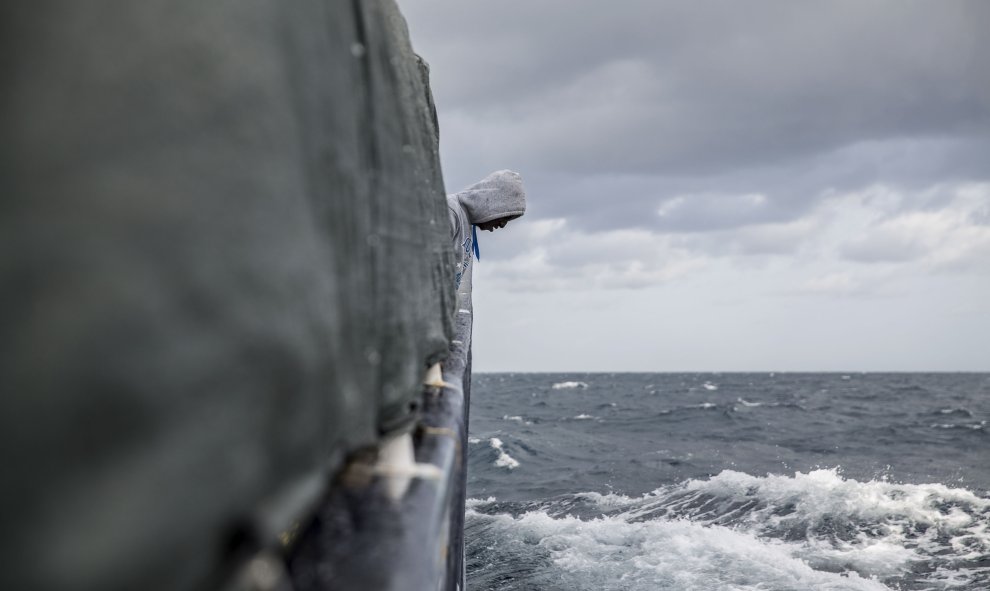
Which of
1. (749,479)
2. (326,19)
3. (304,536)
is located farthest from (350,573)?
(749,479)

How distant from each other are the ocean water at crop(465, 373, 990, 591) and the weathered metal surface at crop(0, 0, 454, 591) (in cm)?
730

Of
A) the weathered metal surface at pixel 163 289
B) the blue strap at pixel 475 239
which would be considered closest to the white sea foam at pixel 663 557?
the blue strap at pixel 475 239

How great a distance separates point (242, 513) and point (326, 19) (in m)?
0.64

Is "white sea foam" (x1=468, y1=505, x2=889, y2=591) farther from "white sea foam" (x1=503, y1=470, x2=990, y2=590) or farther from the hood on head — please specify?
the hood on head

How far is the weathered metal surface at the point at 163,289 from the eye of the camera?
0.49m

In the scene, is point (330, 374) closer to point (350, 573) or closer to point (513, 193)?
point (350, 573)

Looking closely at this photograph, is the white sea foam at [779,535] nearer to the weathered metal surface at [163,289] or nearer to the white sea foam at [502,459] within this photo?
the white sea foam at [502,459]

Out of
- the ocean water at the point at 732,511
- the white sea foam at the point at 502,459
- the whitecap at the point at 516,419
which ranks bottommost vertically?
the whitecap at the point at 516,419

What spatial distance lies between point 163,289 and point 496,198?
2.86m

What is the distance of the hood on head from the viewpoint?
3.36 m

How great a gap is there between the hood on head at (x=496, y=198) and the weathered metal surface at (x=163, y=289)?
8.22ft

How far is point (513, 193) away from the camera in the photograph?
3.37 meters

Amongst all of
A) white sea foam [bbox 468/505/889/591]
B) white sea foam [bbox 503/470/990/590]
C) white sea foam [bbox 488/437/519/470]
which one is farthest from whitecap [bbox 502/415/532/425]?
white sea foam [bbox 468/505/889/591]

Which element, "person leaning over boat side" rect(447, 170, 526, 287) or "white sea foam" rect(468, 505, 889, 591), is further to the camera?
"white sea foam" rect(468, 505, 889, 591)
